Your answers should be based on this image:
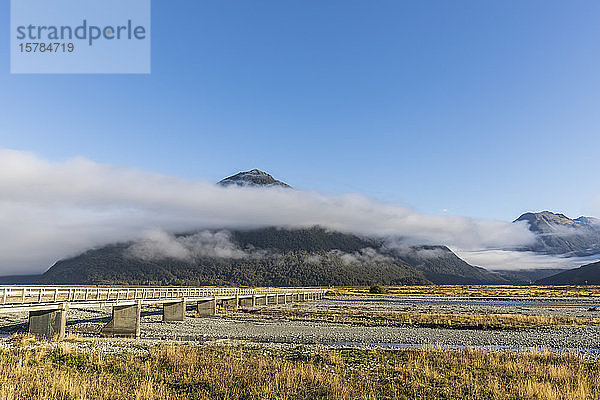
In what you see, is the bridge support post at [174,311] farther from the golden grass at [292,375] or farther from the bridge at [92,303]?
the golden grass at [292,375]

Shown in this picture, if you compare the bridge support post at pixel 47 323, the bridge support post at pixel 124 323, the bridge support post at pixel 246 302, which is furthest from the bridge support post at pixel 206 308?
the bridge support post at pixel 47 323

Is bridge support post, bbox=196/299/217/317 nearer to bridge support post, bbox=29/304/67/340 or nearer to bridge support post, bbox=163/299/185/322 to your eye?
bridge support post, bbox=163/299/185/322

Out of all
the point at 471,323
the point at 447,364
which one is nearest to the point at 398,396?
the point at 447,364

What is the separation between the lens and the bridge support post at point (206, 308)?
173 feet

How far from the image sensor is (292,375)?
16672mm

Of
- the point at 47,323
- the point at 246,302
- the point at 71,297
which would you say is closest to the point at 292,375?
the point at 47,323

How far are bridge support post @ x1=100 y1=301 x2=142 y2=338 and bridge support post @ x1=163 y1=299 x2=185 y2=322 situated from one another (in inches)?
387

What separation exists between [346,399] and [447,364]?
8543 mm

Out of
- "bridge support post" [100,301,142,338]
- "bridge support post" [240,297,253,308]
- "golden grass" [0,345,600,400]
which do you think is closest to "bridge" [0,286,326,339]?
"bridge support post" [100,301,142,338]

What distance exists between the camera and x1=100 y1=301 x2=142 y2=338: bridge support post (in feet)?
113

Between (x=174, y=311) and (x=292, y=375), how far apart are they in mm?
32331

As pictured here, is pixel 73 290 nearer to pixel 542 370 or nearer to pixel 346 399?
pixel 346 399

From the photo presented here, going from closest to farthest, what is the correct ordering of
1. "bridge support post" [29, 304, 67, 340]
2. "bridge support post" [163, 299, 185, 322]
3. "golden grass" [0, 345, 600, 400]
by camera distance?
"golden grass" [0, 345, 600, 400], "bridge support post" [29, 304, 67, 340], "bridge support post" [163, 299, 185, 322]

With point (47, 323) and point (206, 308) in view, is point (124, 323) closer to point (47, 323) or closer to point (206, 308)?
point (47, 323)
